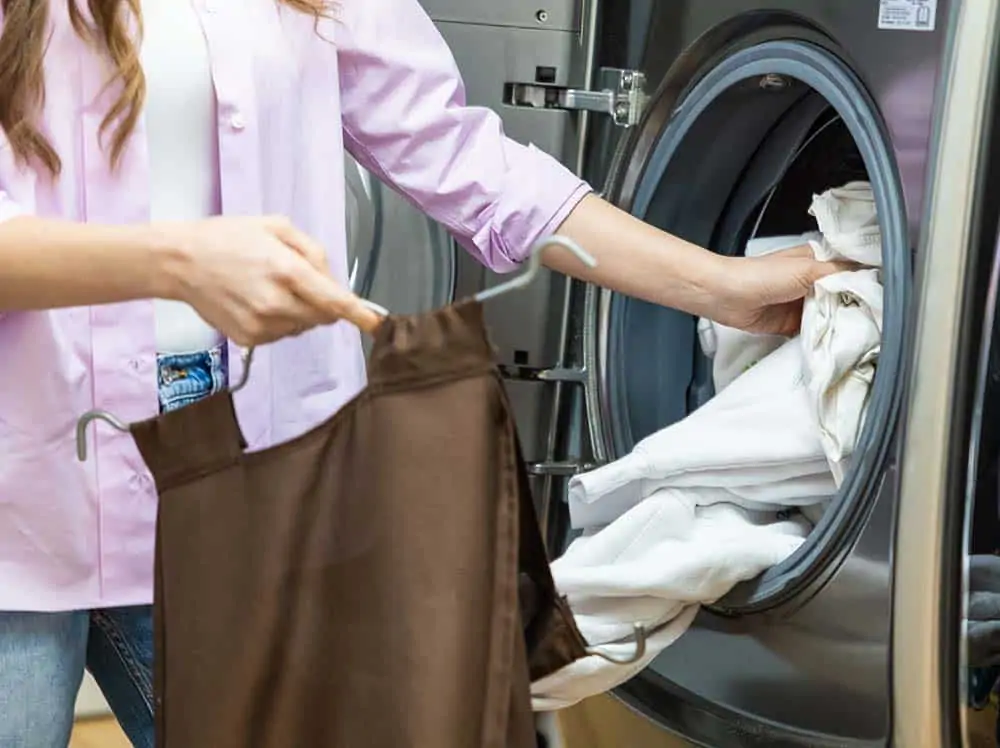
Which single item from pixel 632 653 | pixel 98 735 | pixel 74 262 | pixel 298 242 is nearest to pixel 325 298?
pixel 298 242

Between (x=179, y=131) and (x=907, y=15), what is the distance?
1.68ft

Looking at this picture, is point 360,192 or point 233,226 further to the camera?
point 360,192

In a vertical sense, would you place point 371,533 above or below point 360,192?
below

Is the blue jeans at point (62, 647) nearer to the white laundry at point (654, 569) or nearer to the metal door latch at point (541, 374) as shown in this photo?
the white laundry at point (654, 569)

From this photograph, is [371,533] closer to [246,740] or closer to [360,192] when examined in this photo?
[246,740]

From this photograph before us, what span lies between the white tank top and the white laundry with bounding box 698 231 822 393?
19.8 inches

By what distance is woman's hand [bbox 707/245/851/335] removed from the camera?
47.3 inches

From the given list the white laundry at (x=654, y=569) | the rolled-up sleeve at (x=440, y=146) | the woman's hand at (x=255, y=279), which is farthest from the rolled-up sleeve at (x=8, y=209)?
the white laundry at (x=654, y=569)

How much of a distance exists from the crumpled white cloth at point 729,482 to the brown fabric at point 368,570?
211mm

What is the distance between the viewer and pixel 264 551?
0.87m

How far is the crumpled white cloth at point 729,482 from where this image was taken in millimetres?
1121

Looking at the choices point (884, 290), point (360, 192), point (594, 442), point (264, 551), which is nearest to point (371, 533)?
point (264, 551)

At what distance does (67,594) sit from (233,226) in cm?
36

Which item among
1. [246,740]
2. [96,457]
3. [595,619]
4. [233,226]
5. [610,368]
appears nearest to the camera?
[233,226]
